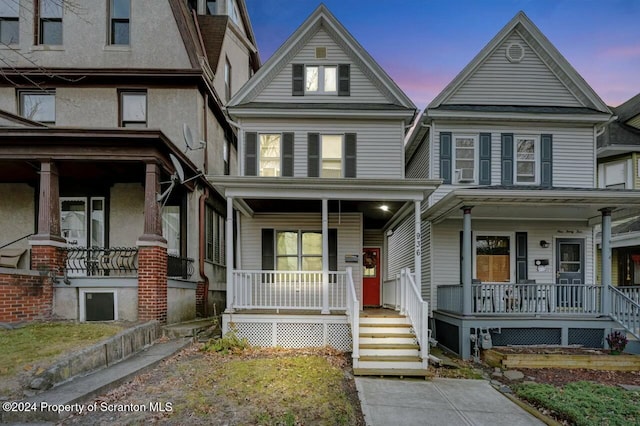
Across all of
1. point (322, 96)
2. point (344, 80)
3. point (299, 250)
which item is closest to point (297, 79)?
point (322, 96)

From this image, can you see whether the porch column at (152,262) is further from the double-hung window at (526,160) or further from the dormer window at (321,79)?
the double-hung window at (526,160)

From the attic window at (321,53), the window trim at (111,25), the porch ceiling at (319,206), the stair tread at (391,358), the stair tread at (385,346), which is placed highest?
the window trim at (111,25)

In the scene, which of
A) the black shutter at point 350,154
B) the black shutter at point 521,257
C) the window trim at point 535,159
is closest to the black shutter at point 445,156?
the window trim at point 535,159

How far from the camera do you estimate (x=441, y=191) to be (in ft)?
37.3

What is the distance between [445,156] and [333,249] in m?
4.19

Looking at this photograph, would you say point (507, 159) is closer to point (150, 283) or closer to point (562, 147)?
point (562, 147)

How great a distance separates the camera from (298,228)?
11477mm

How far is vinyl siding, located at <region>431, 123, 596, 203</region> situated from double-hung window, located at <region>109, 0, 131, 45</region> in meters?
9.47

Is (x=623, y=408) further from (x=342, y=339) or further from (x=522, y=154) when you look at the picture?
(x=522, y=154)

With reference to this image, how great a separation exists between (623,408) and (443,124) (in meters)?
7.98

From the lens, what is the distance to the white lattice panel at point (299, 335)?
8742 mm

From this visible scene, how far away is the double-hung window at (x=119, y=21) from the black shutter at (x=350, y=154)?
6980 mm

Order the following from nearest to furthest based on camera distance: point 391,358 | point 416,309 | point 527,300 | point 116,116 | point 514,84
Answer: point 391,358
point 416,309
point 527,300
point 116,116
point 514,84

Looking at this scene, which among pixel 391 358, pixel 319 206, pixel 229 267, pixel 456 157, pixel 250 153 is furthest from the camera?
pixel 456 157
